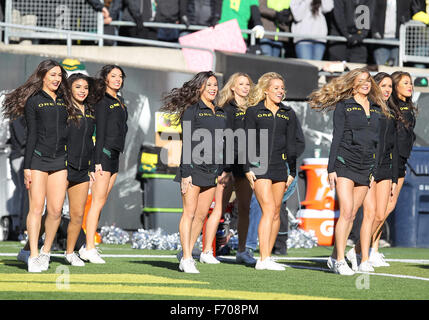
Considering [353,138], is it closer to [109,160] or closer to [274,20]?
[109,160]

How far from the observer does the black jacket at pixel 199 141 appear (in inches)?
385

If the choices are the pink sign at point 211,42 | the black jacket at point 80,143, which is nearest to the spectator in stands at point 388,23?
the pink sign at point 211,42

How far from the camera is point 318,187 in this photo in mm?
16031

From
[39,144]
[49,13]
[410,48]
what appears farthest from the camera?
[410,48]

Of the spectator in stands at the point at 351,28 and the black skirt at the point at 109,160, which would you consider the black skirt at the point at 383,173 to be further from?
the spectator in stands at the point at 351,28

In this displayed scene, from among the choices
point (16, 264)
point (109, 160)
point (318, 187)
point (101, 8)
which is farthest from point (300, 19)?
point (16, 264)

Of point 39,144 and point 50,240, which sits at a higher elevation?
point 39,144

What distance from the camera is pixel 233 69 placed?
1642cm

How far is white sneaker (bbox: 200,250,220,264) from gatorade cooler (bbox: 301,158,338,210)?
5.06 meters

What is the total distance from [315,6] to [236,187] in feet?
24.3

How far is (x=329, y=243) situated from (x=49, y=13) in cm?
606

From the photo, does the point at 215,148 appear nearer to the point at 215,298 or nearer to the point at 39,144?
the point at 39,144

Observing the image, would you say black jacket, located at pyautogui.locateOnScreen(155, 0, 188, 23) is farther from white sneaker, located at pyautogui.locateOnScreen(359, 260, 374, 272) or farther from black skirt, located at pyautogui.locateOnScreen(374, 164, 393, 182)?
white sneaker, located at pyautogui.locateOnScreen(359, 260, 374, 272)
